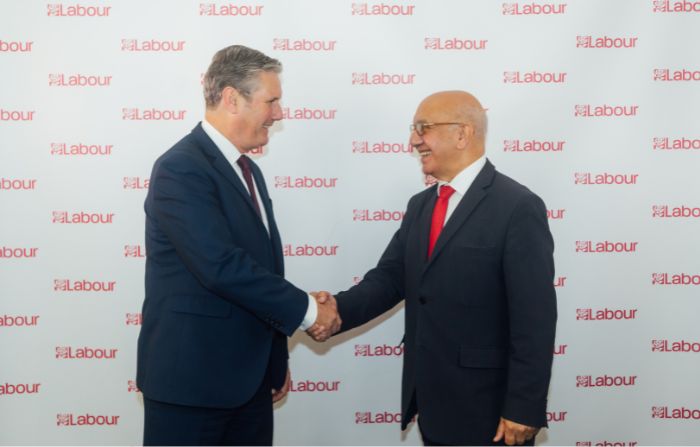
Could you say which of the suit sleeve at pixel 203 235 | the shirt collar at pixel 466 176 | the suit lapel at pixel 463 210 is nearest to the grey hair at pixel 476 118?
the shirt collar at pixel 466 176

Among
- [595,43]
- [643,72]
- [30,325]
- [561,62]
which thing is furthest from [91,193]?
[643,72]

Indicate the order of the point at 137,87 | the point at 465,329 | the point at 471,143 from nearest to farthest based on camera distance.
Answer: the point at 465,329, the point at 471,143, the point at 137,87

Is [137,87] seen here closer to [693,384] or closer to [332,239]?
[332,239]

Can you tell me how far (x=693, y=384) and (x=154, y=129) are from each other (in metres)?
3.24

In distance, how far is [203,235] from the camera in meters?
2.19

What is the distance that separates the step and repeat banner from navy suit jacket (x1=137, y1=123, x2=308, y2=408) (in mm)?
1020

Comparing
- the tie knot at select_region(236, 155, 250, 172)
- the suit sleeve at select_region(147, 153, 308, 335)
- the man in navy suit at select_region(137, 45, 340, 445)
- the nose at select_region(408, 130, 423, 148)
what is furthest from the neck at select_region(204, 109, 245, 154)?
the nose at select_region(408, 130, 423, 148)

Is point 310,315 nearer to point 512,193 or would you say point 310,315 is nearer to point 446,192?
point 446,192

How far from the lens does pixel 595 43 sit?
10.7 ft

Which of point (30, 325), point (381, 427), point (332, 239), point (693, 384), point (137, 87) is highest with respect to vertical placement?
point (137, 87)

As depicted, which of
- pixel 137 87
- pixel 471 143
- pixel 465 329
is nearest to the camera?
pixel 465 329

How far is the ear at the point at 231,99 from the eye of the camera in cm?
242

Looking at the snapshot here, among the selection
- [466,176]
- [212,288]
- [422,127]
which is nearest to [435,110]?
[422,127]

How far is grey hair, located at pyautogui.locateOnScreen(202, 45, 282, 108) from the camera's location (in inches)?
95.2
